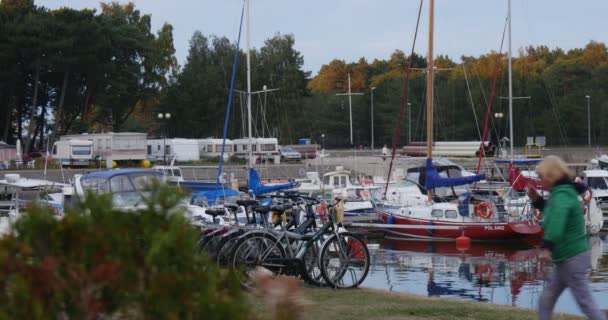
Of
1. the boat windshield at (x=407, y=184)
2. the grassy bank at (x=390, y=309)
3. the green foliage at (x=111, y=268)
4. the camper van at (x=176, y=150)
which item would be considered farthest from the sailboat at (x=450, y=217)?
the camper van at (x=176, y=150)

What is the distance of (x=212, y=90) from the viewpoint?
85875mm

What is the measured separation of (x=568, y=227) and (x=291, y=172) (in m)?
54.1

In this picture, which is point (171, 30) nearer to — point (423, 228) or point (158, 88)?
point (158, 88)

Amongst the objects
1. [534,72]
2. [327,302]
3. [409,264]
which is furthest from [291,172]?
[327,302]

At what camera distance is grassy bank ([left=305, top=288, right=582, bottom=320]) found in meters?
9.99

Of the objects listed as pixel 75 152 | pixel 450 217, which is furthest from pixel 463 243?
pixel 75 152

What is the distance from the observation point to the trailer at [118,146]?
63.4 m

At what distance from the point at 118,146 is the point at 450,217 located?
38.2 meters

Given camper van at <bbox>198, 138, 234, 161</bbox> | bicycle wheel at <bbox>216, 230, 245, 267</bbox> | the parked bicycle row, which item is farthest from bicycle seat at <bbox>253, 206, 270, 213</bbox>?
camper van at <bbox>198, 138, 234, 161</bbox>

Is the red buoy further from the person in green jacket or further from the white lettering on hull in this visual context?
the person in green jacket

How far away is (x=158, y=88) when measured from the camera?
86188 millimetres

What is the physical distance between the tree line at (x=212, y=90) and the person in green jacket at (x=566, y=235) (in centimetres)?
5746

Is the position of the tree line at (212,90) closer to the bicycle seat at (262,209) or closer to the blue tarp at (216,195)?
the blue tarp at (216,195)

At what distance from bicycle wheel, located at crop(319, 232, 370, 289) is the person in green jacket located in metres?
5.41
